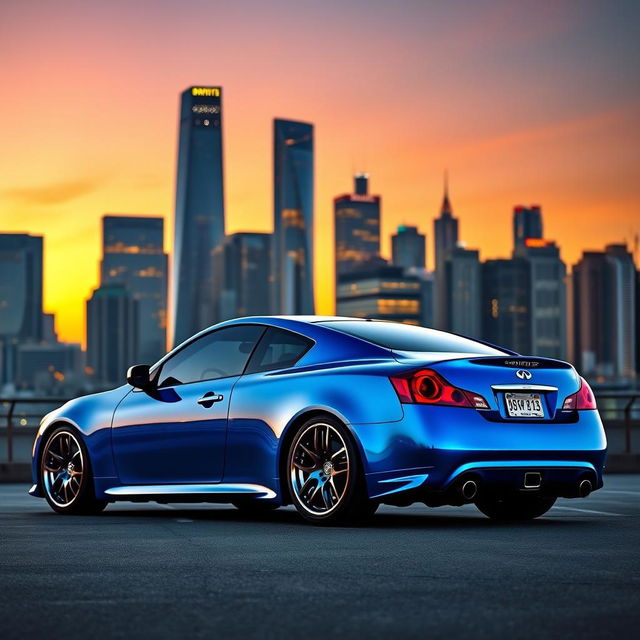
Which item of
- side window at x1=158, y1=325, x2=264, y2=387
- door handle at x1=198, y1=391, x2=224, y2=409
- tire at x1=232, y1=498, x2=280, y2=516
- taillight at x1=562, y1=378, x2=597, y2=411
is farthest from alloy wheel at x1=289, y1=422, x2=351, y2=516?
taillight at x1=562, y1=378, x2=597, y2=411

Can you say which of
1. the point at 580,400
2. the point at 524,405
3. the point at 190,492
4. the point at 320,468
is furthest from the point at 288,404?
the point at 580,400

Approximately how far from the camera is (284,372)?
9.53 m

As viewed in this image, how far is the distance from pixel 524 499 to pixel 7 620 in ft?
18.4

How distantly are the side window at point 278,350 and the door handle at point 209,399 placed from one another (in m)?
0.28

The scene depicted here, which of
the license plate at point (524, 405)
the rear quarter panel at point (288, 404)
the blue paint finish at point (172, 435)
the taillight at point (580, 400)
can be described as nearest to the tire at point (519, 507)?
the taillight at point (580, 400)

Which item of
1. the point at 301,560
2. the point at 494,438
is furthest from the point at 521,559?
the point at 494,438

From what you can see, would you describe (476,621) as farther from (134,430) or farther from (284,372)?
(134,430)

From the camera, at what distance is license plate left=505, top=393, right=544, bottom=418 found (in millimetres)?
8977

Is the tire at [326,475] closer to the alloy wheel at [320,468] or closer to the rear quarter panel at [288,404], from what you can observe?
the alloy wheel at [320,468]

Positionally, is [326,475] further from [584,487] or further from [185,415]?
[584,487]

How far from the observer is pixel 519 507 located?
33.3 ft

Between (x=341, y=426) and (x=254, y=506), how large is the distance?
80.9 inches

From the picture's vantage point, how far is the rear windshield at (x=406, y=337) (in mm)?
9430

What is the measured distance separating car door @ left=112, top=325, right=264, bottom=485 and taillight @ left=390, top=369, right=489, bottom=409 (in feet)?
4.98
